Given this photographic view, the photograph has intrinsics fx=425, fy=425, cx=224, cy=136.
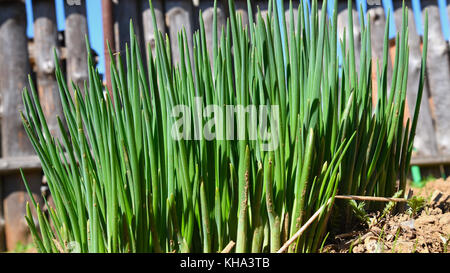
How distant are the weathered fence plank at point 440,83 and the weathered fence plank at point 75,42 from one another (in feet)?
7.72

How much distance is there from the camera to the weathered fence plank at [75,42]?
2.64 metres

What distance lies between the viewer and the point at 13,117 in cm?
254

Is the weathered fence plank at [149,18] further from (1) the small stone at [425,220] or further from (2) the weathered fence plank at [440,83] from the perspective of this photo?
(1) the small stone at [425,220]

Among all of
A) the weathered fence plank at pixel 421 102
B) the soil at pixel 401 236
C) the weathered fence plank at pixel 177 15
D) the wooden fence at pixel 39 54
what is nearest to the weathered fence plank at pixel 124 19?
the wooden fence at pixel 39 54

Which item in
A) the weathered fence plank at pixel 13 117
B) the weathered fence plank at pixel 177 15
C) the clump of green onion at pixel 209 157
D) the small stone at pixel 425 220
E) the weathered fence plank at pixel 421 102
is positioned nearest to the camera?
the clump of green onion at pixel 209 157

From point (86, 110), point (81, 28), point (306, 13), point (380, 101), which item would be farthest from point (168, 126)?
point (81, 28)

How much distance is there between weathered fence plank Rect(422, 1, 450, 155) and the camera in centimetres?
300

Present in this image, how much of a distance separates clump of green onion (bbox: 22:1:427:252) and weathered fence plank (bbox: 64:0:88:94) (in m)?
1.97

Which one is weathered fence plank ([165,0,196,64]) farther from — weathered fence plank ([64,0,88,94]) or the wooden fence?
weathered fence plank ([64,0,88,94])

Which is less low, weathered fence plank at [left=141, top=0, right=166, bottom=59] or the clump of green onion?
weathered fence plank at [left=141, top=0, right=166, bottom=59]

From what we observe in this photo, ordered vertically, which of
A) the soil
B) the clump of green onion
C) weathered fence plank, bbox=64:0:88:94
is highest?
weathered fence plank, bbox=64:0:88:94

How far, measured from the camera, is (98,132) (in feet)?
2.26

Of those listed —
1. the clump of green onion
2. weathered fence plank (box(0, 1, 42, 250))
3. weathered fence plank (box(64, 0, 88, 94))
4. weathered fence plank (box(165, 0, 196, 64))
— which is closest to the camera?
the clump of green onion

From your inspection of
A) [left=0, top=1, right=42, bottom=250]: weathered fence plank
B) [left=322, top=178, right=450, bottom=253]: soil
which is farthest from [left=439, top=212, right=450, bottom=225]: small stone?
[left=0, top=1, right=42, bottom=250]: weathered fence plank
